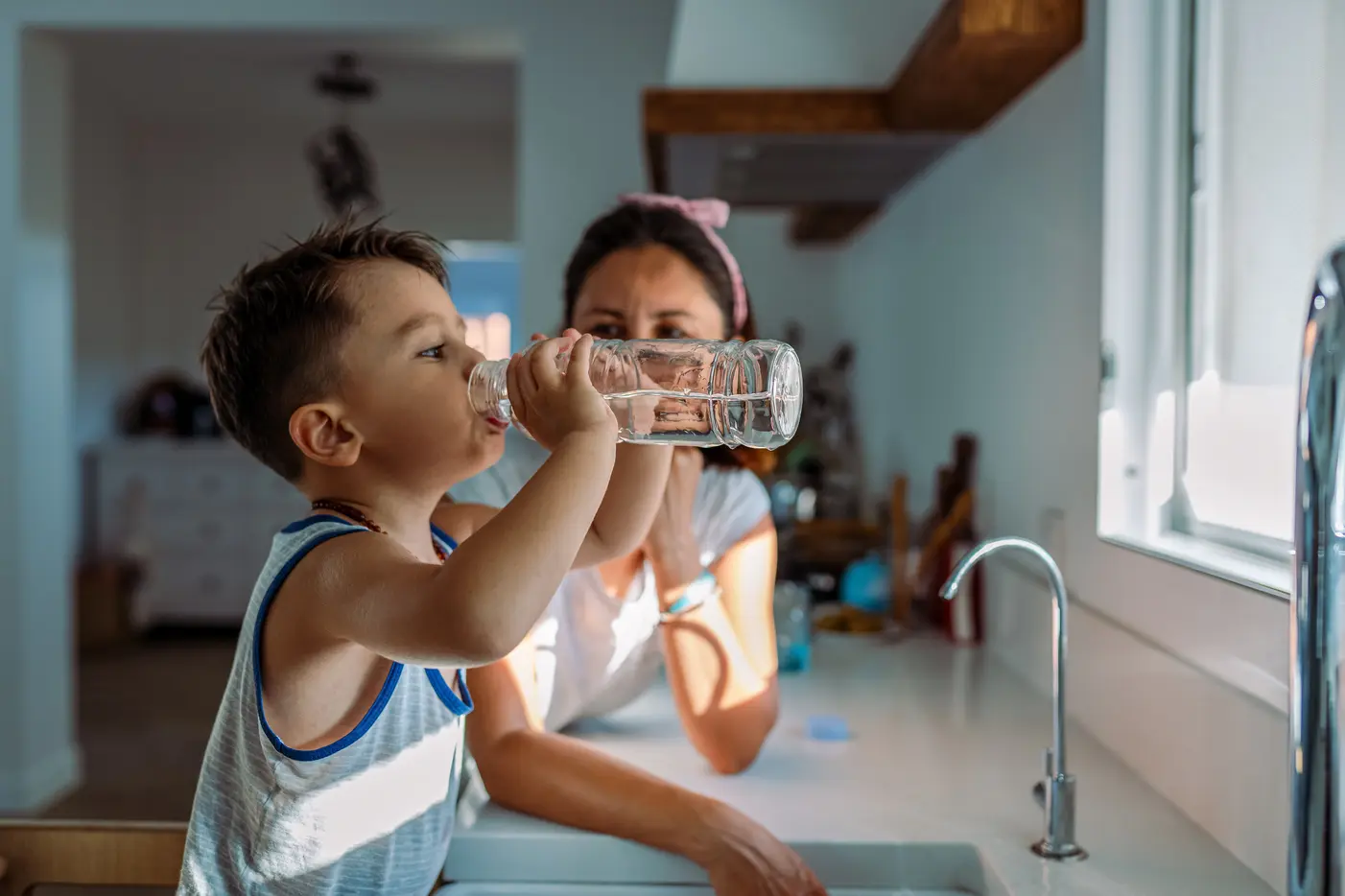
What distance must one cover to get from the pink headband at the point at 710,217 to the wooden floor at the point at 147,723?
221 cm

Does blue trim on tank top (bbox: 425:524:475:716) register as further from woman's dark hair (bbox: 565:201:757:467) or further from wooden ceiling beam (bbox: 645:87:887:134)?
wooden ceiling beam (bbox: 645:87:887:134)

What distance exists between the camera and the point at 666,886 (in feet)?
3.04

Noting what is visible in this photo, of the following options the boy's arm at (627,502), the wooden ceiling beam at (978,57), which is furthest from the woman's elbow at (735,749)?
the wooden ceiling beam at (978,57)

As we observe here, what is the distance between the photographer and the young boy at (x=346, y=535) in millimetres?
672

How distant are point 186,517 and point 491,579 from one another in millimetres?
5180

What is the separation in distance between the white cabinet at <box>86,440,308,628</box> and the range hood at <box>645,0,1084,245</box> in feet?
12.6

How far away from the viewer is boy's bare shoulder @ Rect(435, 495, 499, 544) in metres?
0.92

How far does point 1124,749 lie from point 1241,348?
16.5 inches

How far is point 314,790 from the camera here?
75 cm

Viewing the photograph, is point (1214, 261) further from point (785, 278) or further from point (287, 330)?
point (785, 278)

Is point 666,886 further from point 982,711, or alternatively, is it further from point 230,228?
point 230,228

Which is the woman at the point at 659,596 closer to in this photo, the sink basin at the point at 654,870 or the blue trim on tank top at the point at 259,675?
the sink basin at the point at 654,870

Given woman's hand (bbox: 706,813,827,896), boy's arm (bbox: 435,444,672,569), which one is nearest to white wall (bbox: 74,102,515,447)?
boy's arm (bbox: 435,444,672,569)

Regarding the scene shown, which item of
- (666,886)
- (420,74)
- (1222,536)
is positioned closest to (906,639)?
(1222,536)
